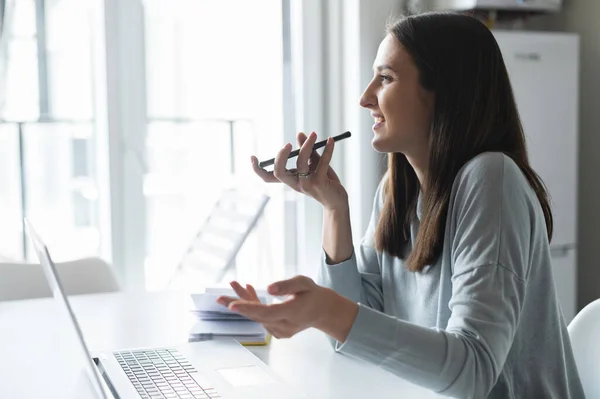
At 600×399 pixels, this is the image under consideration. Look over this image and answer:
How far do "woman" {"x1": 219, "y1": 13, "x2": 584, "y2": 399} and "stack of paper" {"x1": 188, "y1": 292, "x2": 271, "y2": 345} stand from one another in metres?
0.15

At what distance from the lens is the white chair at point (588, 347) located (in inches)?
49.7

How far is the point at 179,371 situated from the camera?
112 centimetres

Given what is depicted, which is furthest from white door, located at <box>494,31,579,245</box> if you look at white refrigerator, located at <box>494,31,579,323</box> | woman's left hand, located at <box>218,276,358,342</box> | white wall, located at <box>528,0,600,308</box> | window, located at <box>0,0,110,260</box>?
woman's left hand, located at <box>218,276,358,342</box>

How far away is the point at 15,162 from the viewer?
2883 mm

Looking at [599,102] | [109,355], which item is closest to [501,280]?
[109,355]

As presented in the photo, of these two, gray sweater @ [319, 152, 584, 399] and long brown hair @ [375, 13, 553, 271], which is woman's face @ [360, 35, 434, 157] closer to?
long brown hair @ [375, 13, 553, 271]

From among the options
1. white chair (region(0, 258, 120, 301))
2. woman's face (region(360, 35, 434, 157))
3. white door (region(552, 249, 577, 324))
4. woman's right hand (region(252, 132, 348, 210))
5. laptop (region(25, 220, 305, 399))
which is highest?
woman's face (region(360, 35, 434, 157))

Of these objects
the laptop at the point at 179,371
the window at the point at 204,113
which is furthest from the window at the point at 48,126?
the laptop at the point at 179,371

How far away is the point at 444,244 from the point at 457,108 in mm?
228

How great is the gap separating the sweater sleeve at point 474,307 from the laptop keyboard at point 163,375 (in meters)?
0.22

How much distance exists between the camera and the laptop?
3.32 ft

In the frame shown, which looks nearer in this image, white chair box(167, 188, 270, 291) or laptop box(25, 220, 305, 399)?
laptop box(25, 220, 305, 399)

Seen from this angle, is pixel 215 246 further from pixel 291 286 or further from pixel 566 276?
pixel 291 286

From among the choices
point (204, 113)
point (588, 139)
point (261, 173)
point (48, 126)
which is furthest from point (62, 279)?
point (588, 139)
